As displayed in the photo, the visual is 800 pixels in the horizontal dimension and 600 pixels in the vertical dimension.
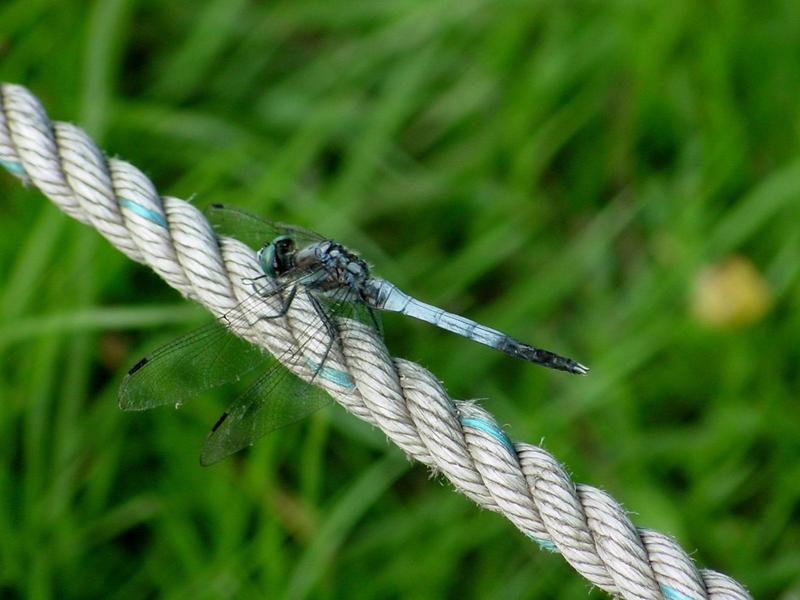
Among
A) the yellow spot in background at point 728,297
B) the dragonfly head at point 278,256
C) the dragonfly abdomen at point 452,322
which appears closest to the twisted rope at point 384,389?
the dragonfly head at point 278,256

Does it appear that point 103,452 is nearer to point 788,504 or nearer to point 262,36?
point 262,36

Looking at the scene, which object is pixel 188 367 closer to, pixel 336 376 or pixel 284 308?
pixel 284 308

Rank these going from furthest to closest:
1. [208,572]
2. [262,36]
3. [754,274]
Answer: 1. [262,36]
2. [754,274]
3. [208,572]

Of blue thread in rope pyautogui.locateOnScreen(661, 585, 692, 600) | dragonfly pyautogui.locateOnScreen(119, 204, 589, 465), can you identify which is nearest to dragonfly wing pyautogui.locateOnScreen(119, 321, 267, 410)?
dragonfly pyautogui.locateOnScreen(119, 204, 589, 465)

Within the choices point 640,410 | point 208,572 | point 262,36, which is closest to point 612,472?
point 640,410

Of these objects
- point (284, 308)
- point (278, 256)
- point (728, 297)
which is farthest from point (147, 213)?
point (728, 297)

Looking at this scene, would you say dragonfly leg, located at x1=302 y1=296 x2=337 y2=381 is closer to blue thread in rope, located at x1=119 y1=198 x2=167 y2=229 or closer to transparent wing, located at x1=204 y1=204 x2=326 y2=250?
blue thread in rope, located at x1=119 y1=198 x2=167 y2=229
